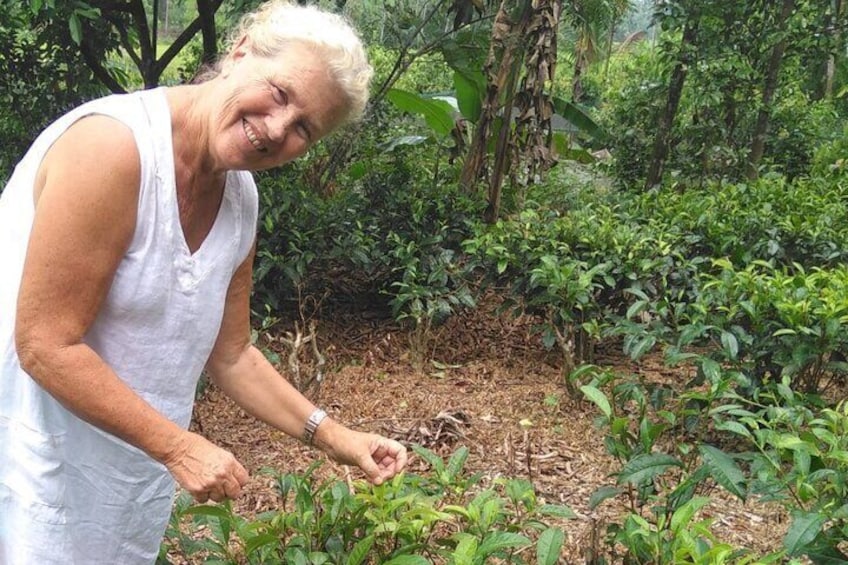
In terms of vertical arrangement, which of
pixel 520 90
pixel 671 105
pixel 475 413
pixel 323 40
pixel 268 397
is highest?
pixel 323 40

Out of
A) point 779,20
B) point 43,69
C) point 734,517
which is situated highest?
point 779,20

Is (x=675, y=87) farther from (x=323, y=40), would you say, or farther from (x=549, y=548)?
(x=323, y=40)

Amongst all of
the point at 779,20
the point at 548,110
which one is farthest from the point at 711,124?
the point at 548,110

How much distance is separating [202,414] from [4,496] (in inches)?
87.3

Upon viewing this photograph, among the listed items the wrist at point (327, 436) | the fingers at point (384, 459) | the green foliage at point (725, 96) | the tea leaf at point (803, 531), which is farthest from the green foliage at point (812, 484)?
the green foliage at point (725, 96)

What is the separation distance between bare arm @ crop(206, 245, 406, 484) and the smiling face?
34 centimetres

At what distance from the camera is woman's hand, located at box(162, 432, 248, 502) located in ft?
4.16

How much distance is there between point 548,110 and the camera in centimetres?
518

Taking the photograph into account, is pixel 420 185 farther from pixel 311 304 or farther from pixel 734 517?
pixel 734 517

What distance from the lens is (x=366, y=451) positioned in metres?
1.65

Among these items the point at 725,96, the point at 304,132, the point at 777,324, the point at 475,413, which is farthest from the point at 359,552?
the point at 725,96

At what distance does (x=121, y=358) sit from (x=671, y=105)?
6.29m

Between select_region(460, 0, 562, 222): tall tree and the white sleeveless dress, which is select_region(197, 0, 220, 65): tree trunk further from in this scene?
the white sleeveless dress

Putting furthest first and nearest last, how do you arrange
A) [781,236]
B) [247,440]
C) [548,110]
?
1. [548,110]
2. [781,236]
3. [247,440]
